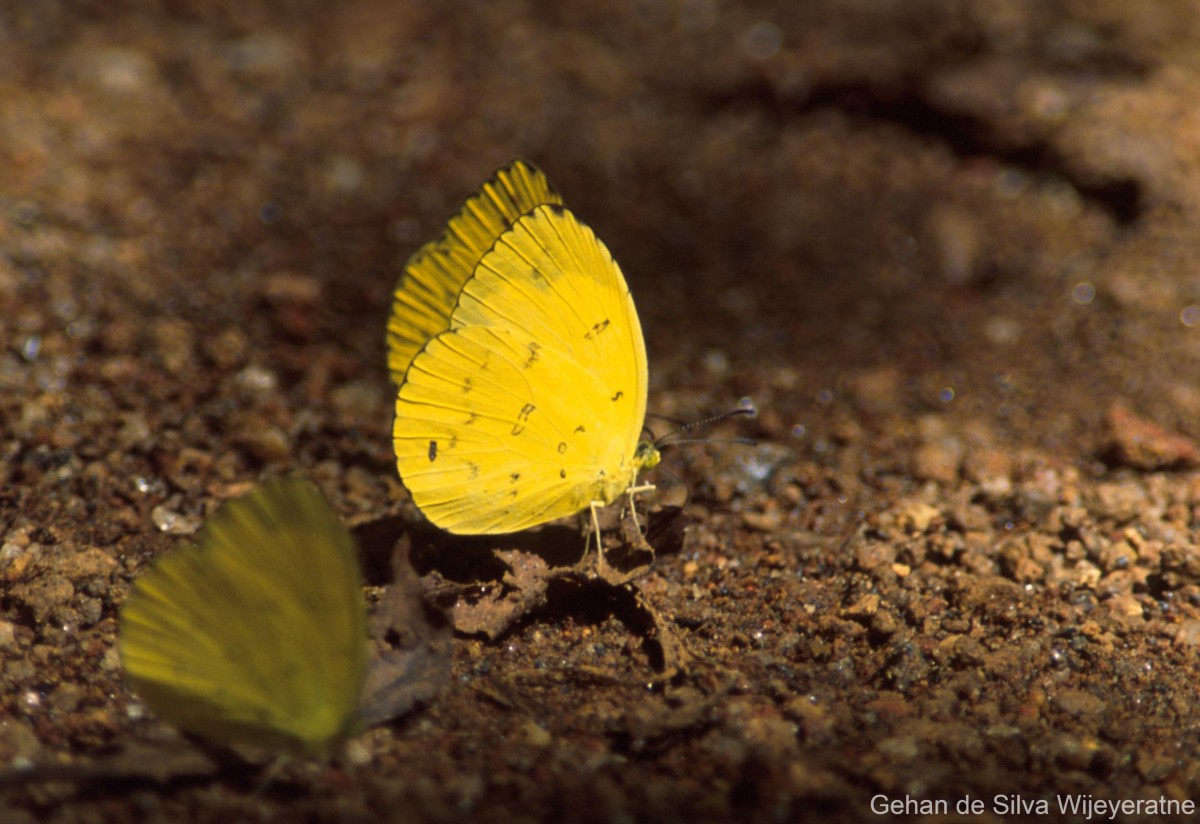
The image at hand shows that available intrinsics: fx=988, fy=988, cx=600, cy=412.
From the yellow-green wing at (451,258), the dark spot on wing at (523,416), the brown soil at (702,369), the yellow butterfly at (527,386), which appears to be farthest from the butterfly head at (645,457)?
the yellow-green wing at (451,258)

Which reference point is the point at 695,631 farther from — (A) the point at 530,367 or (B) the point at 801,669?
(A) the point at 530,367

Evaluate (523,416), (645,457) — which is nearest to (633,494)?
(645,457)

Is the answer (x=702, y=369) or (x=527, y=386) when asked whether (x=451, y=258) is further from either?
(x=702, y=369)

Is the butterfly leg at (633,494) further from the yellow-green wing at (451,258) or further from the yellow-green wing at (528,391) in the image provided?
the yellow-green wing at (451,258)

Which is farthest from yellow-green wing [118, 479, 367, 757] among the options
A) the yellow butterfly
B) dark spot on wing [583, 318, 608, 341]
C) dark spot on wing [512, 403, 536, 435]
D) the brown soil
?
dark spot on wing [583, 318, 608, 341]

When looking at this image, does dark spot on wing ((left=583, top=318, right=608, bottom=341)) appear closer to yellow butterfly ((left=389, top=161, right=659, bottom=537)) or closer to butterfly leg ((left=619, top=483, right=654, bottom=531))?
yellow butterfly ((left=389, top=161, right=659, bottom=537))

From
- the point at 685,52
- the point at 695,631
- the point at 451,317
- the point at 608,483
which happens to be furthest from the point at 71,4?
the point at 695,631
